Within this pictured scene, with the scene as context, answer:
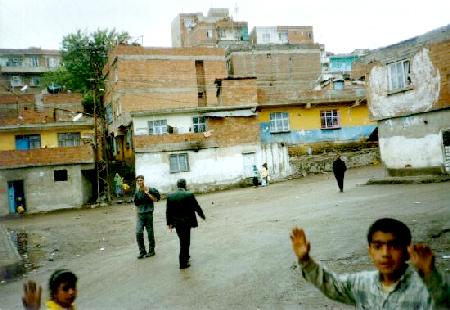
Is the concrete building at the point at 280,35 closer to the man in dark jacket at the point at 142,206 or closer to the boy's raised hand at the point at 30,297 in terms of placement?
the man in dark jacket at the point at 142,206

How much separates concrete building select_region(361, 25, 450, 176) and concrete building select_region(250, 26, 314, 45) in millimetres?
39188

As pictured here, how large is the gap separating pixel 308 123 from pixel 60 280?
1219 inches

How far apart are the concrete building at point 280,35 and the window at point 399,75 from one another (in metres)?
40.3

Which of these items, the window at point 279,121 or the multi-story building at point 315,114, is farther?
the window at point 279,121

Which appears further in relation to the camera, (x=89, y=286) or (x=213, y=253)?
(x=213, y=253)

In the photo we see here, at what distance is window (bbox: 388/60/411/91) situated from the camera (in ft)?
61.2

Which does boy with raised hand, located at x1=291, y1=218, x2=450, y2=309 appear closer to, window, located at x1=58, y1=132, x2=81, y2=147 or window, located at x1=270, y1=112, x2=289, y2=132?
window, located at x1=270, y1=112, x2=289, y2=132

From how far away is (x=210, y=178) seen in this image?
93.0ft

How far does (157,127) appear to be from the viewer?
1157 inches

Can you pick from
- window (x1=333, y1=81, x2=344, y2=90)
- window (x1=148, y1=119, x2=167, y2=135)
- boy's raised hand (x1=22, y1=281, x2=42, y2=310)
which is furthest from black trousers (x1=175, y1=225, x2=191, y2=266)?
window (x1=333, y1=81, x2=344, y2=90)

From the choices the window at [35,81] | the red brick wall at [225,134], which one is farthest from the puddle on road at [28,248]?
the window at [35,81]

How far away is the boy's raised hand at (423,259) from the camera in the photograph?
7.06 feet

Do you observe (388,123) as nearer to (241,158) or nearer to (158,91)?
(241,158)

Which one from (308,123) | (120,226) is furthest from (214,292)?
(308,123)
